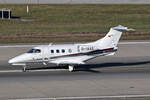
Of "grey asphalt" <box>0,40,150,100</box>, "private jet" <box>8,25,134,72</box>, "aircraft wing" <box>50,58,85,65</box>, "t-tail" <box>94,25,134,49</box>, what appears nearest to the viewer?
"grey asphalt" <box>0,40,150,100</box>

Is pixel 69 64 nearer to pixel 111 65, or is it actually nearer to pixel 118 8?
Answer: pixel 111 65

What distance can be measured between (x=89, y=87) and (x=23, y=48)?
1644 cm

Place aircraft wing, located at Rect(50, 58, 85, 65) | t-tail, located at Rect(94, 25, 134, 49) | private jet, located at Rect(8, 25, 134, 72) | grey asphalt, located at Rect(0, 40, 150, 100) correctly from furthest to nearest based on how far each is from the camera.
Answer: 1. t-tail, located at Rect(94, 25, 134, 49)
2. private jet, located at Rect(8, 25, 134, 72)
3. aircraft wing, located at Rect(50, 58, 85, 65)
4. grey asphalt, located at Rect(0, 40, 150, 100)

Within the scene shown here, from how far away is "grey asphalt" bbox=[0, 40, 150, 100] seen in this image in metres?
32.2

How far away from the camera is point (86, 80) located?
35469 millimetres

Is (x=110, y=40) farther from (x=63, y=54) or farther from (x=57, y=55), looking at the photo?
(x=57, y=55)

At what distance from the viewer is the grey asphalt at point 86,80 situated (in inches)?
1267

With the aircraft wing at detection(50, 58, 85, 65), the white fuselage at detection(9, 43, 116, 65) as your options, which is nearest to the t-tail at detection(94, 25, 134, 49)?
the white fuselage at detection(9, 43, 116, 65)

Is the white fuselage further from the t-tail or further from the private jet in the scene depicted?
the t-tail

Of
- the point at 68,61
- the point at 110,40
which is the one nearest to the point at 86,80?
the point at 68,61

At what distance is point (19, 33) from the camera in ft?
188

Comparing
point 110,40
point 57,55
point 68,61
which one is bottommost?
point 68,61

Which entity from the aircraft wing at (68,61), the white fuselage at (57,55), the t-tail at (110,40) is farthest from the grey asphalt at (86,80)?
the t-tail at (110,40)

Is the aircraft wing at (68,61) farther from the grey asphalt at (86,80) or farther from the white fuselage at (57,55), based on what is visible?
the grey asphalt at (86,80)
